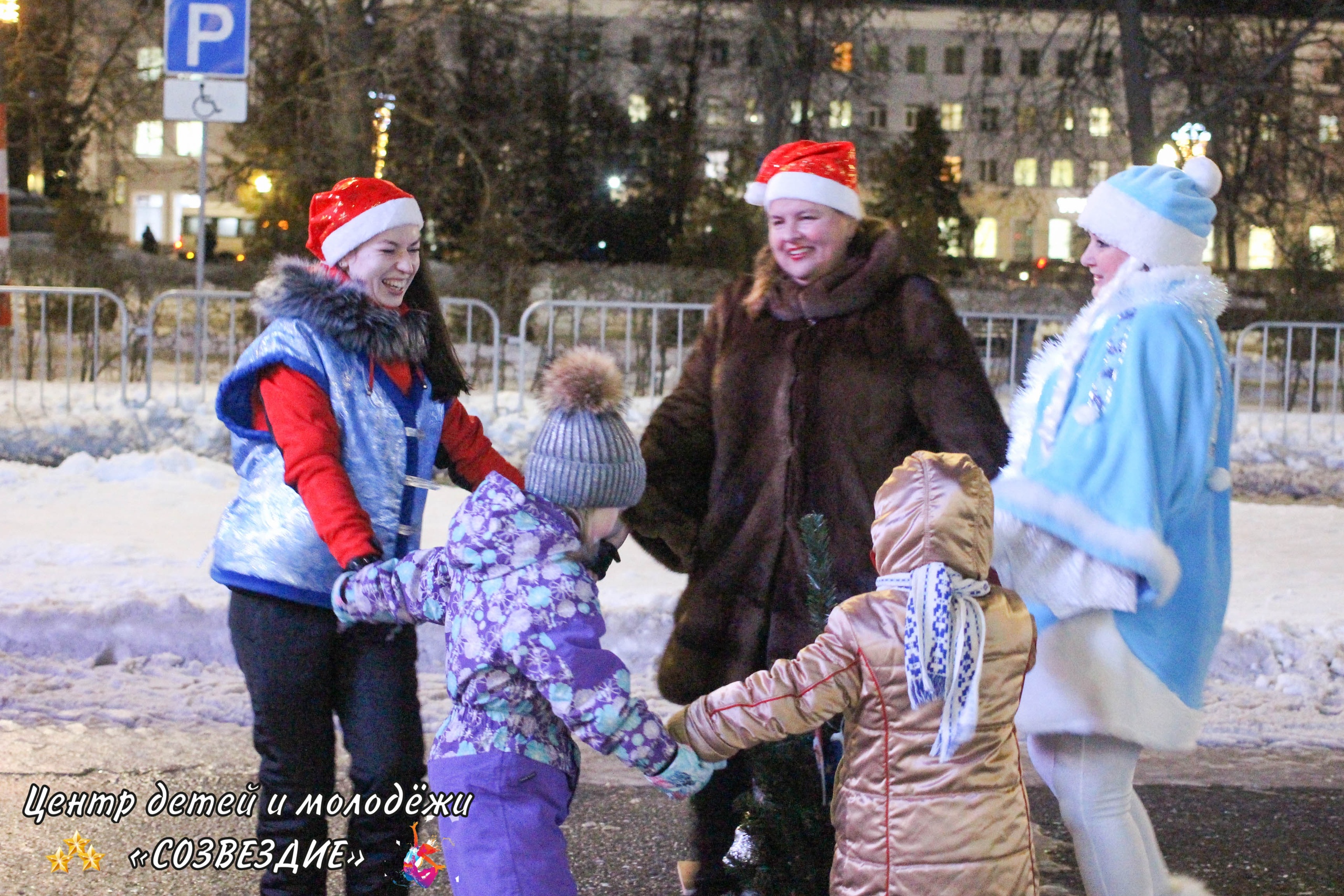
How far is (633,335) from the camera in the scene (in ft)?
38.0

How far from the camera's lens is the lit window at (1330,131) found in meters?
22.0

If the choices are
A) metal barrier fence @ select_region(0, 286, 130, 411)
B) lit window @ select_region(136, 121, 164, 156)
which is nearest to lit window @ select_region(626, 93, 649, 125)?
lit window @ select_region(136, 121, 164, 156)

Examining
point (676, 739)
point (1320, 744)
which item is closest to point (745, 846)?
point (676, 739)

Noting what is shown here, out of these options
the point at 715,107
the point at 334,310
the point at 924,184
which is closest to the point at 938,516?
the point at 334,310

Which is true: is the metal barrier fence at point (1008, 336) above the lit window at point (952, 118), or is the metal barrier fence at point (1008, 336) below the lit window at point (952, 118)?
below

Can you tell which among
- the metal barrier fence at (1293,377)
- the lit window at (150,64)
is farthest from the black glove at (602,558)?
the lit window at (150,64)

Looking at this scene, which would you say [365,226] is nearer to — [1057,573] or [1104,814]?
[1057,573]

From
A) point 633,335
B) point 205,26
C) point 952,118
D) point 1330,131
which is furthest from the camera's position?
point 952,118

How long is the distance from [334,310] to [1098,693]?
1770 mm

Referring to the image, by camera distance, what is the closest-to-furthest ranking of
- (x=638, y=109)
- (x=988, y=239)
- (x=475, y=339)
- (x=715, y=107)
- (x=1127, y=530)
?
(x=1127, y=530) < (x=475, y=339) < (x=715, y=107) < (x=638, y=109) < (x=988, y=239)

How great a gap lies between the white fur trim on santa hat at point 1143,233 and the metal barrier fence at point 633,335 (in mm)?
8008

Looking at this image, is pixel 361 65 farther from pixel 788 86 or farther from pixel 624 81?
pixel 624 81

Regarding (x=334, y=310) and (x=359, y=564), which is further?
(x=334, y=310)

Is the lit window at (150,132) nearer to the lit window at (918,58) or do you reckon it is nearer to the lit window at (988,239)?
the lit window at (918,58)
